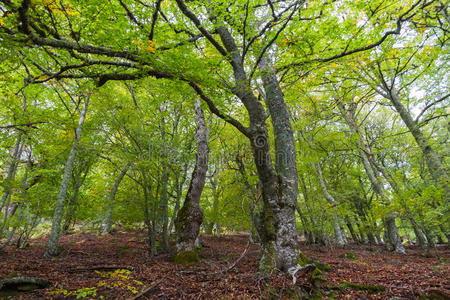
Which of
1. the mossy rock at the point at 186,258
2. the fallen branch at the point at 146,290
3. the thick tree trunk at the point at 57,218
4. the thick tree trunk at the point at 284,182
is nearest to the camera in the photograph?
the fallen branch at the point at 146,290

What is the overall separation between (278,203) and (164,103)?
6.38 m

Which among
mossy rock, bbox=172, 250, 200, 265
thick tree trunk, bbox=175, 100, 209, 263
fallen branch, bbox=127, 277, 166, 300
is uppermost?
thick tree trunk, bbox=175, 100, 209, 263

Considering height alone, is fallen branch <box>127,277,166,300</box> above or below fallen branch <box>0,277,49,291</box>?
below

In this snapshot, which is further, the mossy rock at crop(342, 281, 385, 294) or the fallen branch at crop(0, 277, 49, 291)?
the mossy rock at crop(342, 281, 385, 294)

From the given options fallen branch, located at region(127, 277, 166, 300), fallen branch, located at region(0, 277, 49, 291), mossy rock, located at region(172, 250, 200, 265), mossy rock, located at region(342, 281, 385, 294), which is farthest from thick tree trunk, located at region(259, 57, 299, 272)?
fallen branch, located at region(0, 277, 49, 291)

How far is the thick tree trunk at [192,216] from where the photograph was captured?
5.84m

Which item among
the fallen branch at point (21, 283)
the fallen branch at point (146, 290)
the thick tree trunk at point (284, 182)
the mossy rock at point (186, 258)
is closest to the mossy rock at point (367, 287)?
the thick tree trunk at point (284, 182)

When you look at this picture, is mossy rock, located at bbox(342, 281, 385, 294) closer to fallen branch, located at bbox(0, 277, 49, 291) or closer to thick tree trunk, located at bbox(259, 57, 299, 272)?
thick tree trunk, located at bbox(259, 57, 299, 272)

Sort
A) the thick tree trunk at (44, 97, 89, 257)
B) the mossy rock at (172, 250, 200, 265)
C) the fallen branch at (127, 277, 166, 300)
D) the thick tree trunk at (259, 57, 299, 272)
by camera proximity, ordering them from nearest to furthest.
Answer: the fallen branch at (127, 277, 166, 300)
the thick tree trunk at (259, 57, 299, 272)
the mossy rock at (172, 250, 200, 265)
the thick tree trunk at (44, 97, 89, 257)

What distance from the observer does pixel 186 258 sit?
18.5 feet

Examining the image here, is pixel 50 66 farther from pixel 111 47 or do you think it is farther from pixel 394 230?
pixel 394 230

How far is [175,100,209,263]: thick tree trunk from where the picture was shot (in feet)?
19.1

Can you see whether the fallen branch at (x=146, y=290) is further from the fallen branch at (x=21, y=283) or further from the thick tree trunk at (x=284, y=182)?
the thick tree trunk at (x=284, y=182)

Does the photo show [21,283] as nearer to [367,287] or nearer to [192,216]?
[192,216]
